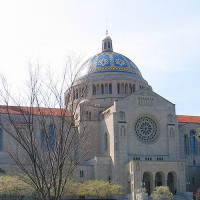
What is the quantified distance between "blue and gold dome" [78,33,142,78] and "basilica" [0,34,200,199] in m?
1.44

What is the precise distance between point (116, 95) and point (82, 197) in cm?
2024

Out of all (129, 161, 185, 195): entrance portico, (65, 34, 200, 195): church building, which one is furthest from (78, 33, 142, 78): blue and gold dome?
(129, 161, 185, 195): entrance portico

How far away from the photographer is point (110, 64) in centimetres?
7225

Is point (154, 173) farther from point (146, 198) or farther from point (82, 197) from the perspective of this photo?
point (82, 197)

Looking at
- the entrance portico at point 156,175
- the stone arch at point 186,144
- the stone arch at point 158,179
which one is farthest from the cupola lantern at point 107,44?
the entrance portico at point 156,175

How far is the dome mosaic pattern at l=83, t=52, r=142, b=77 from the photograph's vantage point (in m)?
71.7

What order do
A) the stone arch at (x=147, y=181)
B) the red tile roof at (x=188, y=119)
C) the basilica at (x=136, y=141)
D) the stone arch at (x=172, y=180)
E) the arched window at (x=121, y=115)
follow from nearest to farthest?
the basilica at (x=136, y=141) → the stone arch at (x=147, y=181) → the stone arch at (x=172, y=180) → the arched window at (x=121, y=115) → the red tile roof at (x=188, y=119)

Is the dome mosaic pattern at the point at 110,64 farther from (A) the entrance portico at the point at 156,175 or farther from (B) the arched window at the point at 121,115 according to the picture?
(A) the entrance portico at the point at 156,175

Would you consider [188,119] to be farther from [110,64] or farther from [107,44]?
[107,44]

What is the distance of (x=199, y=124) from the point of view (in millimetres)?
67500

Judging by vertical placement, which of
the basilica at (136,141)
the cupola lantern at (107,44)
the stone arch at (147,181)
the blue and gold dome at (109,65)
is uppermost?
the cupola lantern at (107,44)

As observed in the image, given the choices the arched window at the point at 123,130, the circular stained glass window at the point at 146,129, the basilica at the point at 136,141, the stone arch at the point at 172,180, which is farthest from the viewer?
the circular stained glass window at the point at 146,129

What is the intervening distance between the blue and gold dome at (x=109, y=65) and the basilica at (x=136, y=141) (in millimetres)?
1437

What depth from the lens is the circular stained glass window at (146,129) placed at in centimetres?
6009
